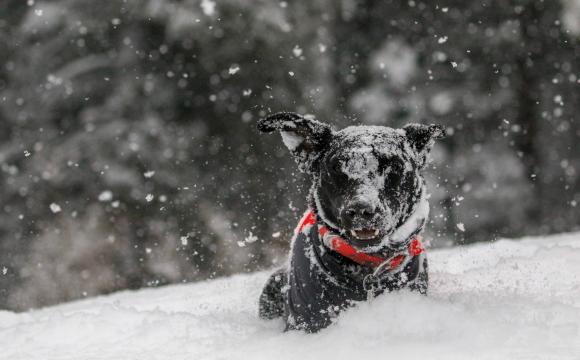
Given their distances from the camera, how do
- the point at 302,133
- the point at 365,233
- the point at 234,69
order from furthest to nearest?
the point at 234,69 < the point at 302,133 < the point at 365,233

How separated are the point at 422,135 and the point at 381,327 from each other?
1384 millimetres

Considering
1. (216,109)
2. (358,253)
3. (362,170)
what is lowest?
(216,109)

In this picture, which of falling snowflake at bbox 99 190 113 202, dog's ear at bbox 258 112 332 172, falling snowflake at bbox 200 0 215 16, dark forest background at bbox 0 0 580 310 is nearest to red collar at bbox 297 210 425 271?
dog's ear at bbox 258 112 332 172

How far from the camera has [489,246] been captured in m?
6.49

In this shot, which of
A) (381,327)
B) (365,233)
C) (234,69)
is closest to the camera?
(381,327)

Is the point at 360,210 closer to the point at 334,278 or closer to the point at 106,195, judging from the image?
A: the point at 334,278

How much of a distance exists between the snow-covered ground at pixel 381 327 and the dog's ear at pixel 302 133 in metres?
1.07

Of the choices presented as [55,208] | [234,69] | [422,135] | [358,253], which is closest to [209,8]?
[234,69]

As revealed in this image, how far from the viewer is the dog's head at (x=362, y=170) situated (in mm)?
3428

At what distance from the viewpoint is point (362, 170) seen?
3578mm

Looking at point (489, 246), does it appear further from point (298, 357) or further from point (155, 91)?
point (155, 91)

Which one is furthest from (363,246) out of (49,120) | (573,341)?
(49,120)

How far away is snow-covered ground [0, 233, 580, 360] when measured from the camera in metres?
2.89

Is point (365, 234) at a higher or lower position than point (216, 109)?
higher
